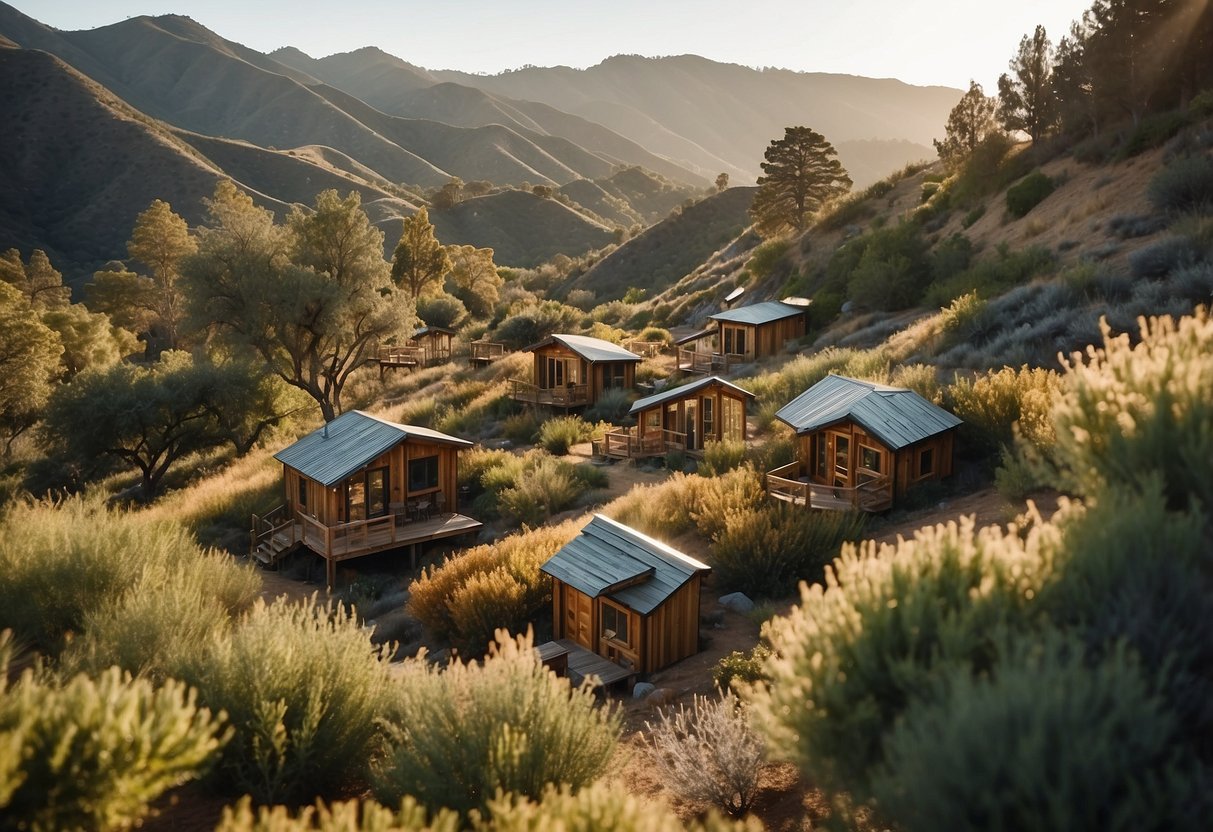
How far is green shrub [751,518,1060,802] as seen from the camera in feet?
15.8

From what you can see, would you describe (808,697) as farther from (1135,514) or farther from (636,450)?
(636,450)

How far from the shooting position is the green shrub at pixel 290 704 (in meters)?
6.51

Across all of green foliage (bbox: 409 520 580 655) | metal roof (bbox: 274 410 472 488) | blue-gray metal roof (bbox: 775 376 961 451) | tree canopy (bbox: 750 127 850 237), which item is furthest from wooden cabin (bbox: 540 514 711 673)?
tree canopy (bbox: 750 127 850 237)

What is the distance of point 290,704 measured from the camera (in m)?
6.83

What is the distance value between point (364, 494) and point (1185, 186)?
89.5ft

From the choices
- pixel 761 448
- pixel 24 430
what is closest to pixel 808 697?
pixel 761 448

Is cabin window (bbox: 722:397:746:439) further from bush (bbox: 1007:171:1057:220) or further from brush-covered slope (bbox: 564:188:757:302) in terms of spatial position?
brush-covered slope (bbox: 564:188:757:302)

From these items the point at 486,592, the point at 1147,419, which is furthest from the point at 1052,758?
the point at 486,592

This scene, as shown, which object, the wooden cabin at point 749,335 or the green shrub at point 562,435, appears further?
the wooden cabin at point 749,335

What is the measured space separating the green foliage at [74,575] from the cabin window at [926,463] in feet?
43.6

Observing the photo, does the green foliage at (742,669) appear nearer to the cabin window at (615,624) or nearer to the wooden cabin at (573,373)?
the cabin window at (615,624)

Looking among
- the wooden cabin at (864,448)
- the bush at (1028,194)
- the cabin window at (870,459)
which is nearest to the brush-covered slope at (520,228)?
the bush at (1028,194)

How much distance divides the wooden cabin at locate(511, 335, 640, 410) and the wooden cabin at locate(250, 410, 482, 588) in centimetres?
1182

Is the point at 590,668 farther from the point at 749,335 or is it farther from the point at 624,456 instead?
the point at 749,335
